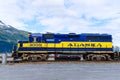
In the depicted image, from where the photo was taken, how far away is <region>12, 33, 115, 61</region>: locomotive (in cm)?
3462

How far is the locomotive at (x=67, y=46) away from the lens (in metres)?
34.6

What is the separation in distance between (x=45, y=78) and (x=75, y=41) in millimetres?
19860

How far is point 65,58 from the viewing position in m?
34.6

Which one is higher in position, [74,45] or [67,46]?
[74,45]

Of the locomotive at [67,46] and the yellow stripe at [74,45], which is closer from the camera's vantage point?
the locomotive at [67,46]

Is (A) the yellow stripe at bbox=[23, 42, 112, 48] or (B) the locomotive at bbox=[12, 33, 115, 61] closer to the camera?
(B) the locomotive at bbox=[12, 33, 115, 61]

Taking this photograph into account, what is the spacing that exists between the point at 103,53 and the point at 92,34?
2788 millimetres

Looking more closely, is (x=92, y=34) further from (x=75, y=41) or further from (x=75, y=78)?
(x=75, y=78)

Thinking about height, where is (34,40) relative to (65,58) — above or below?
above

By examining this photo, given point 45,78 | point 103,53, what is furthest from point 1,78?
point 103,53

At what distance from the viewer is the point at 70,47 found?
115ft

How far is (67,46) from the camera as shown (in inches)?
1387

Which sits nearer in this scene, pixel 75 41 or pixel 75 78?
pixel 75 78

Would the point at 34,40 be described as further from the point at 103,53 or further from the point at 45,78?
the point at 45,78
